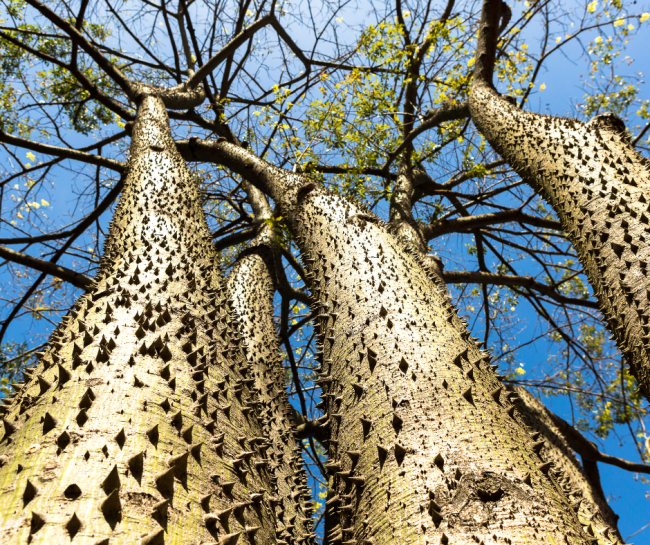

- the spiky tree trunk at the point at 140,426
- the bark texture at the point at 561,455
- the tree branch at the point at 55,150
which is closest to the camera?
the spiky tree trunk at the point at 140,426

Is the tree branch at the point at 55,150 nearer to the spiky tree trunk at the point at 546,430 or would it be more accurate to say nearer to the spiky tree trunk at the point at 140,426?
the spiky tree trunk at the point at 546,430

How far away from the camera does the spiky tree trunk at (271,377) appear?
2.64 metres

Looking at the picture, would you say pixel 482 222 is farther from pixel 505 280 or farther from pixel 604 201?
pixel 604 201

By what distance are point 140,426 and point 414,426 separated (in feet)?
2.97

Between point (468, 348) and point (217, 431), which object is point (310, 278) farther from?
point (217, 431)

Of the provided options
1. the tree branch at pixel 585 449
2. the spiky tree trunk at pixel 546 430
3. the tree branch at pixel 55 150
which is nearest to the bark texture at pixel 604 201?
the spiky tree trunk at pixel 546 430

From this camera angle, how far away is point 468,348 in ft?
6.29

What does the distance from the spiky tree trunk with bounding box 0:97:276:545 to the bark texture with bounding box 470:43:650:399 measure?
1.86 metres

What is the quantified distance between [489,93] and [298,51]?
4033 millimetres

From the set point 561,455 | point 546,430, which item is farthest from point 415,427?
point 546,430

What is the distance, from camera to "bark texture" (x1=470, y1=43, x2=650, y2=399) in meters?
2.03

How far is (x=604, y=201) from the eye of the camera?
7.70ft

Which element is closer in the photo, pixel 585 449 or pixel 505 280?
pixel 585 449

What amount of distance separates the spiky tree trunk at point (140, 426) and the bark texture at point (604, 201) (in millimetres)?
1859
